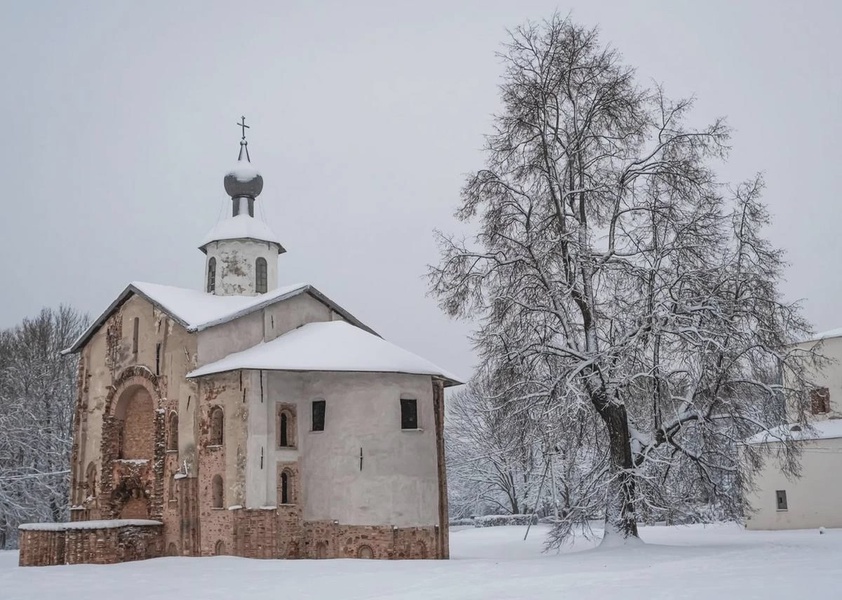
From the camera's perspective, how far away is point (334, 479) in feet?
71.7

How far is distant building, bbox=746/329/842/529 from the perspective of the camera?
→ 97.8 ft

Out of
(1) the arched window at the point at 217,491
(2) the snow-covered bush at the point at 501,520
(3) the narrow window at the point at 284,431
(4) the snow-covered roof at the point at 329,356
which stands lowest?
(2) the snow-covered bush at the point at 501,520

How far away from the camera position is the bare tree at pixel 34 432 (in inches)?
1281

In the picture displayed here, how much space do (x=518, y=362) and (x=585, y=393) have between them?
159 cm

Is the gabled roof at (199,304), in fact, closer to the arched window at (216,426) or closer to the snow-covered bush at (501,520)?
the arched window at (216,426)

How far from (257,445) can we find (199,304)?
19.3ft

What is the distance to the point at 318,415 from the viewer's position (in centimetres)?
2266

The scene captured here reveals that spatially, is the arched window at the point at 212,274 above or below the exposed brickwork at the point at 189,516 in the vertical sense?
above

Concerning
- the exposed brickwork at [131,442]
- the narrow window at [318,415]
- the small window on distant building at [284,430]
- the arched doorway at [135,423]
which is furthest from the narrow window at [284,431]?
the arched doorway at [135,423]

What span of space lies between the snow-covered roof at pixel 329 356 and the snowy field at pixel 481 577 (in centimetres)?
516

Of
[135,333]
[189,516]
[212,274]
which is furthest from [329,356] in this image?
[212,274]

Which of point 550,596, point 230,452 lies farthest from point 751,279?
point 230,452

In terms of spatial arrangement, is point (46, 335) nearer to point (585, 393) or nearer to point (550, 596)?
point (585, 393)

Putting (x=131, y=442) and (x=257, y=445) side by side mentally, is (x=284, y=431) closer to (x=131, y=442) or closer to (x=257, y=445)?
(x=257, y=445)
